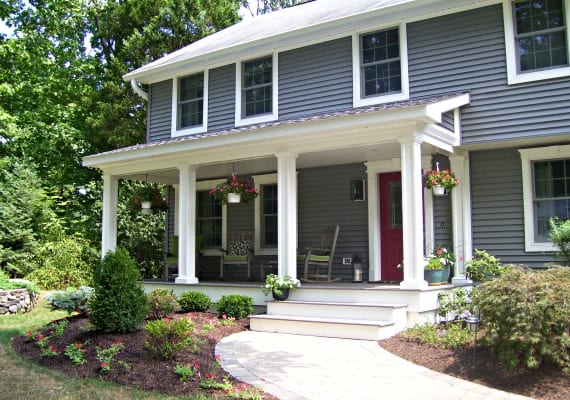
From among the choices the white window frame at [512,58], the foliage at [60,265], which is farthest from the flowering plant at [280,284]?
the foliage at [60,265]

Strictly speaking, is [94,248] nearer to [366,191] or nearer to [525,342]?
[366,191]

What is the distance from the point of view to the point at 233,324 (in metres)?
8.31

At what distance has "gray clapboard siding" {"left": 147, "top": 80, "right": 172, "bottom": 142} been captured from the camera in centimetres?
1270

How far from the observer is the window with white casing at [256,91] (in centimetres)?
1098

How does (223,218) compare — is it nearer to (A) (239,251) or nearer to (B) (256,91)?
(A) (239,251)

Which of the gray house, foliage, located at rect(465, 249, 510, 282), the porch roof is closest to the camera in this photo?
the porch roof

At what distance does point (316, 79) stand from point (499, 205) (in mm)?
4045

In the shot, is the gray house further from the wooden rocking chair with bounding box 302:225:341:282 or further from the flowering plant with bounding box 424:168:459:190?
the flowering plant with bounding box 424:168:459:190

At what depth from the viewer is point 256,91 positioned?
447 inches

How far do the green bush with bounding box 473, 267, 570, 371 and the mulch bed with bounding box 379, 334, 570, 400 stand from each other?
0.13 metres

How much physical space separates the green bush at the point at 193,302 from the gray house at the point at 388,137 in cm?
51

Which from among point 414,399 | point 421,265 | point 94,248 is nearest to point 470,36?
point 421,265

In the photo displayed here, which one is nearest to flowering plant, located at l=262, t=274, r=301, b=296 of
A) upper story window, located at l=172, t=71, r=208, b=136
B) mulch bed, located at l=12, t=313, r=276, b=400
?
mulch bed, located at l=12, t=313, r=276, b=400

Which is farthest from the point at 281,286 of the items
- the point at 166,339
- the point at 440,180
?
the point at 166,339
